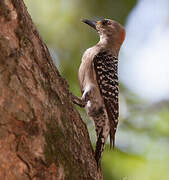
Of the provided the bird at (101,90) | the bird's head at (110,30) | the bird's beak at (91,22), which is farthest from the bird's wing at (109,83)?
the bird's beak at (91,22)

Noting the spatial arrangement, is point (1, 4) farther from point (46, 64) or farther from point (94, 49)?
point (94, 49)

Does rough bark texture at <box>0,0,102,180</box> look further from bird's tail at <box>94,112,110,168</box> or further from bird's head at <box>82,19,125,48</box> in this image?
bird's head at <box>82,19,125,48</box>

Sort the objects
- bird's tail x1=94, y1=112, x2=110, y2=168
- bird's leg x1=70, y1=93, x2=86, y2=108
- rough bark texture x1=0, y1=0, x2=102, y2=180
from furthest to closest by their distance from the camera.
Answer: bird's leg x1=70, y1=93, x2=86, y2=108
bird's tail x1=94, y1=112, x2=110, y2=168
rough bark texture x1=0, y1=0, x2=102, y2=180

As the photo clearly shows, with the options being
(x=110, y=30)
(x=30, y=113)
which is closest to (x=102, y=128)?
(x=110, y=30)

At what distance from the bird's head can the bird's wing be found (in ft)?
2.29

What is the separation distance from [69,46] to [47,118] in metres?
3.82

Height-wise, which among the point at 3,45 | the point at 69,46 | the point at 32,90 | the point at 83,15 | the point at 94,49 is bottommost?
the point at 32,90

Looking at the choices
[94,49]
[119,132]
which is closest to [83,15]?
[94,49]

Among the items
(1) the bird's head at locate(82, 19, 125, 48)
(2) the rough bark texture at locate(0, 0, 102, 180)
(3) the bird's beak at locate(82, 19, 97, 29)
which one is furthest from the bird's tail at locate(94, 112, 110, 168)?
(3) the bird's beak at locate(82, 19, 97, 29)

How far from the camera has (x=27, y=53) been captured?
124 inches

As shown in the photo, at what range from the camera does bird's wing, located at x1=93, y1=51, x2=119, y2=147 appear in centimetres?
524

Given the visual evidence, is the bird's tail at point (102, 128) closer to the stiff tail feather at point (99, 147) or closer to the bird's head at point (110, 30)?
the stiff tail feather at point (99, 147)

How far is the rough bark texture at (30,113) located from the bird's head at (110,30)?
3175 mm

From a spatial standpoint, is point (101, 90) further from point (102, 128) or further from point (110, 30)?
point (110, 30)
